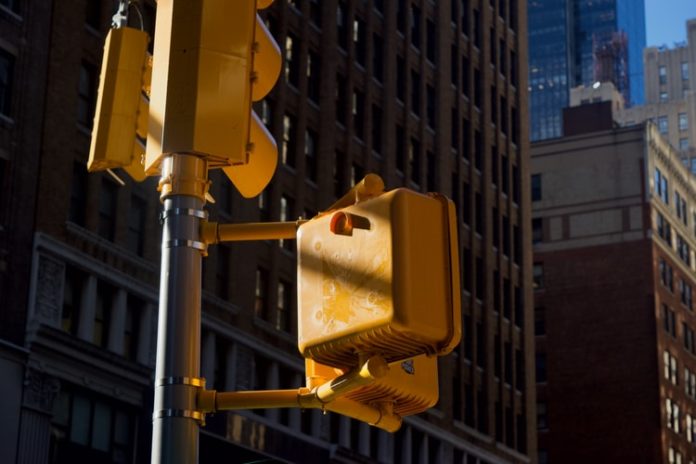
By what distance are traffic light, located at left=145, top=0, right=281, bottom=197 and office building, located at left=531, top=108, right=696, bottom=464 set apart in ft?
311

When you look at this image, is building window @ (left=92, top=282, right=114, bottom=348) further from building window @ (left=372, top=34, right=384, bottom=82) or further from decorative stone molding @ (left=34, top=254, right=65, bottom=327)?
building window @ (left=372, top=34, right=384, bottom=82)

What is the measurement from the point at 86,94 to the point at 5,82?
3.94m

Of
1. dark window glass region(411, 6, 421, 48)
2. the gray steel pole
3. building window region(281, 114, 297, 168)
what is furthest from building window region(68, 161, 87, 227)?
the gray steel pole

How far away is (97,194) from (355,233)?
137 feet

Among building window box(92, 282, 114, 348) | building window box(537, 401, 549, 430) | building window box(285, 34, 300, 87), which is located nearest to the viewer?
building window box(92, 282, 114, 348)

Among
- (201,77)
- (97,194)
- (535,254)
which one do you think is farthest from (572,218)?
(201,77)

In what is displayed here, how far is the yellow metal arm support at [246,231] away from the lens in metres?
5.55

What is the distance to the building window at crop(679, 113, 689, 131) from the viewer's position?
6698 inches

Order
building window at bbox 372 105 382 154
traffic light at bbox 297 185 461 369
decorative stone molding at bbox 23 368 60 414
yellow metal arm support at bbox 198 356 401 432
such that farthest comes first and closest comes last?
building window at bbox 372 105 382 154 → decorative stone molding at bbox 23 368 60 414 → yellow metal arm support at bbox 198 356 401 432 → traffic light at bbox 297 185 461 369

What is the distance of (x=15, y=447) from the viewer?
4056cm

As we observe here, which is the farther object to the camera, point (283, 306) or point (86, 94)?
point (283, 306)

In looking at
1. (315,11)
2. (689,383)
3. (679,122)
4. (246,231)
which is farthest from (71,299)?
(679,122)

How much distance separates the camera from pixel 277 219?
56.7 metres

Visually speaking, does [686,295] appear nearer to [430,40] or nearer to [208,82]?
[430,40]
